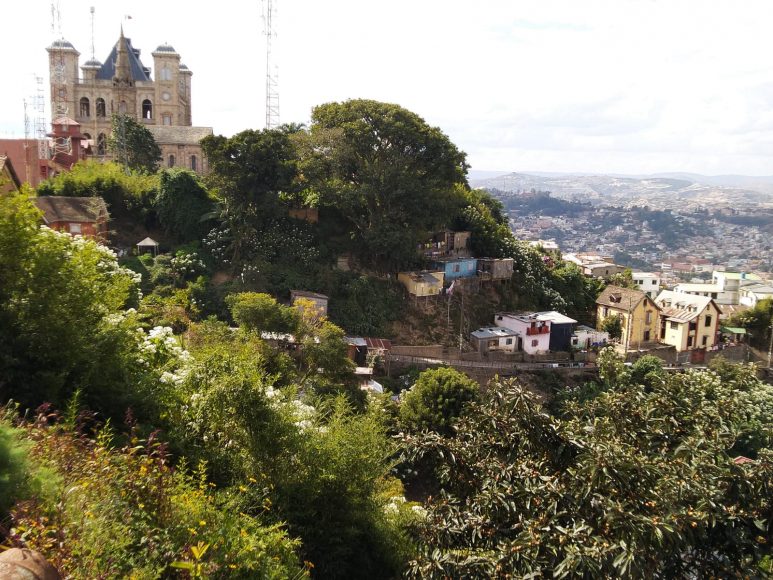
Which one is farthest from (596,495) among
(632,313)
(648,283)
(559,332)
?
(648,283)

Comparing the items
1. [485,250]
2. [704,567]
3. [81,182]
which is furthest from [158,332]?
[485,250]

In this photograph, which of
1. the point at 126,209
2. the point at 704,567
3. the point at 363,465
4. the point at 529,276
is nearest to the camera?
the point at 704,567

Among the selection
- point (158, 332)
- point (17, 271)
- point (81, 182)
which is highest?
point (81, 182)

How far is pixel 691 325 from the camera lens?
3394 centimetres

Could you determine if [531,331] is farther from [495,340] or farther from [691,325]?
[691,325]

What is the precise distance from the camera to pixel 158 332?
10703 mm

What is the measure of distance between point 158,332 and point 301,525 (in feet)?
15.4

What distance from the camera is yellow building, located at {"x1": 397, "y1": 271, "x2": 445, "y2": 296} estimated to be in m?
30.6

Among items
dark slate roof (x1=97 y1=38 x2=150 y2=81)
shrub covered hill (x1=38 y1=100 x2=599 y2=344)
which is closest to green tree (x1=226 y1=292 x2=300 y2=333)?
shrub covered hill (x1=38 y1=100 x2=599 y2=344)

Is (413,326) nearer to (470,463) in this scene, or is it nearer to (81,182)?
(81,182)

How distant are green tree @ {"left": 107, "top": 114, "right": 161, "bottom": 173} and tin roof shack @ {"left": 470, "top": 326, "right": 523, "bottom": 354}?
21.4m

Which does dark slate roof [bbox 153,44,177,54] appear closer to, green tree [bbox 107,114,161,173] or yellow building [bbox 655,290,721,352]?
green tree [bbox 107,114,161,173]

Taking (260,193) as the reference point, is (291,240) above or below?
below

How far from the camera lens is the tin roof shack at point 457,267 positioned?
32.3 meters
